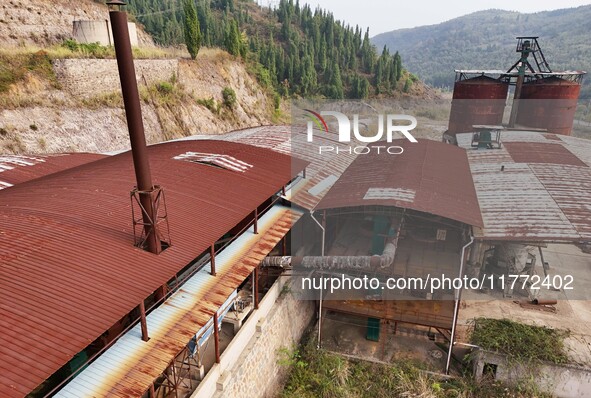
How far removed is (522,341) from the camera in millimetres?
15195

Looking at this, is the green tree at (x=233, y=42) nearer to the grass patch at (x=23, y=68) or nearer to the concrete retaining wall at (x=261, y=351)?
the grass patch at (x=23, y=68)

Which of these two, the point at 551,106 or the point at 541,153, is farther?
the point at 551,106

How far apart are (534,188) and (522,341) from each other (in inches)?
376

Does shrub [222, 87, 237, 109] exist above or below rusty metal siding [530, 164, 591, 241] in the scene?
above

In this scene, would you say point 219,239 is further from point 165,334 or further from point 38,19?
point 38,19

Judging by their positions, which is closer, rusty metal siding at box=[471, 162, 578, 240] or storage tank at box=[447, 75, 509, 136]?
rusty metal siding at box=[471, 162, 578, 240]

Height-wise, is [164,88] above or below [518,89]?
above

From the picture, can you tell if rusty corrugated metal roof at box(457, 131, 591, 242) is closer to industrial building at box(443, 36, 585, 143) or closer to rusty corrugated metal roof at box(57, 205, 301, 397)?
industrial building at box(443, 36, 585, 143)

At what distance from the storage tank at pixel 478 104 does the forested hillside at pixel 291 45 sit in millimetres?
31587

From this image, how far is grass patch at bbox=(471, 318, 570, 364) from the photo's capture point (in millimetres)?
14859

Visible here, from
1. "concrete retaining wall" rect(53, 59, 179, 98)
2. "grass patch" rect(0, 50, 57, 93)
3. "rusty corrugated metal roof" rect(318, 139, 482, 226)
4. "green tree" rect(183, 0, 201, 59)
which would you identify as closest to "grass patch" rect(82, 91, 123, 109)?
"concrete retaining wall" rect(53, 59, 179, 98)

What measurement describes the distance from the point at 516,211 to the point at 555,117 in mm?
25718

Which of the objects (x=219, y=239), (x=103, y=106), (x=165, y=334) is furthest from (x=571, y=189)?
(x=103, y=106)

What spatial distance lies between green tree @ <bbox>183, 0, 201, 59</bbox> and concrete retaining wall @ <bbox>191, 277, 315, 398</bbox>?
3783 centimetres
